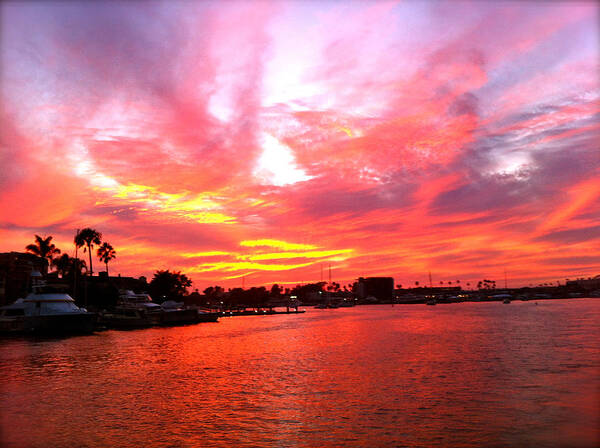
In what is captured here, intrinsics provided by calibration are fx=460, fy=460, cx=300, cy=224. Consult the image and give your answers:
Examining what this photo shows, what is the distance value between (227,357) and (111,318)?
54.4 meters

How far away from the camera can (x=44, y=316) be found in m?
68.5

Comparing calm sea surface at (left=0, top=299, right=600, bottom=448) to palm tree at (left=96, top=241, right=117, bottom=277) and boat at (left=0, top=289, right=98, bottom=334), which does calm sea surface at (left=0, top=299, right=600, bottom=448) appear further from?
palm tree at (left=96, top=241, right=117, bottom=277)

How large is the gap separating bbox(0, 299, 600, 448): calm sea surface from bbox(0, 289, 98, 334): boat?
22.6 m

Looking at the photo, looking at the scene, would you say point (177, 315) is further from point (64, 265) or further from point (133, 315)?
point (64, 265)

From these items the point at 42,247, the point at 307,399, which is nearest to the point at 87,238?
the point at 42,247

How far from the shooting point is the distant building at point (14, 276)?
84375mm

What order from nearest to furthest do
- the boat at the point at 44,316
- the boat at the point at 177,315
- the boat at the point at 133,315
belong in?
the boat at the point at 44,316, the boat at the point at 133,315, the boat at the point at 177,315

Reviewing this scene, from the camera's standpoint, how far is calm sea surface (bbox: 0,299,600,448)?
19.5 m

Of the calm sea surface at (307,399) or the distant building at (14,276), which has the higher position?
the distant building at (14,276)

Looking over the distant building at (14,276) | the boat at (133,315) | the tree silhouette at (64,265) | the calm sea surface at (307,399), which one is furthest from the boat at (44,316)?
the tree silhouette at (64,265)

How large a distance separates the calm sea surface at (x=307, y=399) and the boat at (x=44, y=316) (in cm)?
2259

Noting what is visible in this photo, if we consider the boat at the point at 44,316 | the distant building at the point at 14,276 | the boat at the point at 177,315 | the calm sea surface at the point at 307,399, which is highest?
the distant building at the point at 14,276

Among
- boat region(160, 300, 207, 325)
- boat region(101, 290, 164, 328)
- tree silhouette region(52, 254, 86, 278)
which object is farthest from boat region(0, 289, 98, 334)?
tree silhouette region(52, 254, 86, 278)

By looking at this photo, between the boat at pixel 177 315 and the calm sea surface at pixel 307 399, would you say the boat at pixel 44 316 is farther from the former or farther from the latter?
the boat at pixel 177 315
